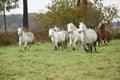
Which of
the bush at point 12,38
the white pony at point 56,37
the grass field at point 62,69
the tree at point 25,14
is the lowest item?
the bush at point 12,38

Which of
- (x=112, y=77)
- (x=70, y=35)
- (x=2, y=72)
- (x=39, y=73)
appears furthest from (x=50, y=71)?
(x=70, y=35)

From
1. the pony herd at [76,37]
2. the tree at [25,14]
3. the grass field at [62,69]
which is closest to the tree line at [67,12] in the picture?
the tree at [25,14]

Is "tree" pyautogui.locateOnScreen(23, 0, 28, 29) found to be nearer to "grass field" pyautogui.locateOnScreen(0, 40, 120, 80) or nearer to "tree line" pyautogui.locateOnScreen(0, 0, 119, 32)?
"tree line" pyautogui.locateOnScreen(0, 0, 119, 32)

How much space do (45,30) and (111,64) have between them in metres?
25.6

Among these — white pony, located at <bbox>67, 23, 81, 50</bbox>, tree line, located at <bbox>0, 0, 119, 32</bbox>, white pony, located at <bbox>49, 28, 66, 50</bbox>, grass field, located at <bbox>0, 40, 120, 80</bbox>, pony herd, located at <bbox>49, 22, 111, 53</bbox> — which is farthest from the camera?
tree line, located at <bbox>0, 0, 119, 32</bbox>

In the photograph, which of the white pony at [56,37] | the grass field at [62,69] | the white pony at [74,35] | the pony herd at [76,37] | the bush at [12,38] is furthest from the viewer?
the bush at [12,38]

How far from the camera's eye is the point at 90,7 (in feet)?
140

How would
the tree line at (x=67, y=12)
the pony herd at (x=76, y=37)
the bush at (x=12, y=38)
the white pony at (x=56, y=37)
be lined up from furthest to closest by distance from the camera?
the tree line at (x=67, y=12), the bush at (x=12, y=38), the white pony at (x=56, y=37), the pony herd at (x=76, y=37)

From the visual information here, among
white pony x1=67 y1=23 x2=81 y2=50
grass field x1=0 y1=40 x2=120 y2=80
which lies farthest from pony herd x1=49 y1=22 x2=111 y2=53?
grass field x1=0 y1=40 x2=120 y2=80

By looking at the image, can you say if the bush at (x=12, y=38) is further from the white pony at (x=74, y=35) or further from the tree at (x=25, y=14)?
the white pony at (x=74, y=35)

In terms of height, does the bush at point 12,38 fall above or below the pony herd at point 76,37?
below

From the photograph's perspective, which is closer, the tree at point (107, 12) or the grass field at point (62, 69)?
the grass field at point (62, 69)

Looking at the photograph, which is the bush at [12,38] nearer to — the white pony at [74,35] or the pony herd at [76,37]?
the pony herd at [76,37]

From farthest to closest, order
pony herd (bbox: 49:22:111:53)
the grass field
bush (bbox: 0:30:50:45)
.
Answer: bush (bbox: 0:30:50:45)
pony herd (bbox: 49:22:111:53)
the grass field
